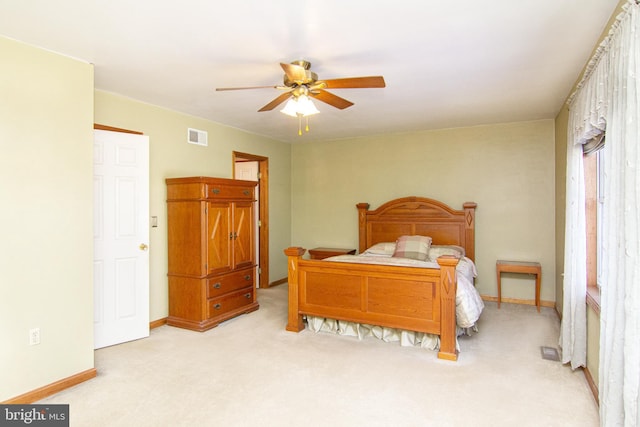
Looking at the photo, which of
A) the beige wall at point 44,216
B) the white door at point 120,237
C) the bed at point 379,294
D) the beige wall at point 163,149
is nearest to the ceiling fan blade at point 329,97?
the bed at point 379,294

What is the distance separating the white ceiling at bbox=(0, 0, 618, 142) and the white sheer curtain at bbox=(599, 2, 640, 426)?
0.54 meters

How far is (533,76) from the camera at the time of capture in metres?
3.19

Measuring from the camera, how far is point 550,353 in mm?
3252

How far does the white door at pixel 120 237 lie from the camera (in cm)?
343

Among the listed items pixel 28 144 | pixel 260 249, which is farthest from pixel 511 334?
pixel 28 144

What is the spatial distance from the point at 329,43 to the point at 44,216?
7.75 ft

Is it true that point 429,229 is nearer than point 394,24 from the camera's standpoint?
No

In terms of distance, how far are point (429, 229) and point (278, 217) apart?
8.11ft

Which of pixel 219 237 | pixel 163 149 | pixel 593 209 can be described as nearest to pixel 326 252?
pixel 219 237

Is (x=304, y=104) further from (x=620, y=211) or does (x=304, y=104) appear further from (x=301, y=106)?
(x=620, y=211)

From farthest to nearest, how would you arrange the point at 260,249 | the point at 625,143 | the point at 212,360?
the point at 260,249
the point at 212,360
the point at 625,143

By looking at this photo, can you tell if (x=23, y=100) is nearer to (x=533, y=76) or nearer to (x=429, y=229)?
(x=533, y=76)

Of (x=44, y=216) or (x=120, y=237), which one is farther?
(x=120, y=237)

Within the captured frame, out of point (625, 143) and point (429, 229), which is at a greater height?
point (625, 143)
